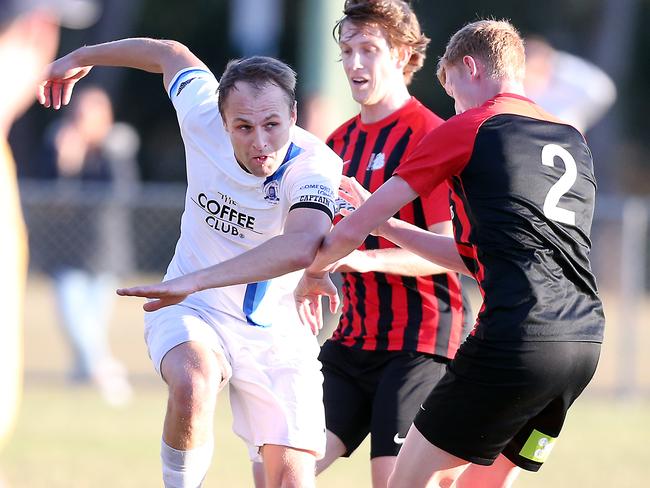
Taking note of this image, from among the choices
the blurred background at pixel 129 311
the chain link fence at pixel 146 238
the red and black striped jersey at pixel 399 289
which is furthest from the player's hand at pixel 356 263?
the chain link fence at pixel 146 238

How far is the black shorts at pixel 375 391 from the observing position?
5008mm

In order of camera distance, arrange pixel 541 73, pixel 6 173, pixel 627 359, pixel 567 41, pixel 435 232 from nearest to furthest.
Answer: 1. pixel 6 173
2. pixel 435 232
3. pixel 541 73
4. pixel 627 359
5. pixel 567 41

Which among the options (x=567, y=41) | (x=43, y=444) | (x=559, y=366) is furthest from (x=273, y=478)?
(x=567, y=41)

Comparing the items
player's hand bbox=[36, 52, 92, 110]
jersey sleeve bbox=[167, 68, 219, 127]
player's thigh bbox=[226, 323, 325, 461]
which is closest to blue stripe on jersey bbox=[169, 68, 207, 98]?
jersey sleeve bbox=[167, 68, 219, 127]

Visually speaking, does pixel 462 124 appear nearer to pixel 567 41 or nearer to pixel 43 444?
pixel 43 444

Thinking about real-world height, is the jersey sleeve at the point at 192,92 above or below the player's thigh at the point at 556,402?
above

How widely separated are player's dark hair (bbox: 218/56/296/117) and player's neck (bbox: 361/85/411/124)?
86 centimetres

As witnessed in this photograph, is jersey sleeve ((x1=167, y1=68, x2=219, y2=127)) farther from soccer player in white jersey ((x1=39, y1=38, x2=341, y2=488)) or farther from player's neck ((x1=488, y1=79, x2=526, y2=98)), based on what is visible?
player's neck ((x1=488, y1=79, x2=526, y2=98))

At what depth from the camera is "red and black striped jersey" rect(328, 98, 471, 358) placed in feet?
16.9

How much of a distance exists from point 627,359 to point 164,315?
7.74m

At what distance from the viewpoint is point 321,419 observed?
4699 mm

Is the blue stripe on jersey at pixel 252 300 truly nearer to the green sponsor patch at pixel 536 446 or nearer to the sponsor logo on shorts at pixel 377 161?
the sponsor logo on shorts at pixel 377 161

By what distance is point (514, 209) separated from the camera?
13.7ft

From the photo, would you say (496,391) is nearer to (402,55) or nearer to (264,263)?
(264,263)
